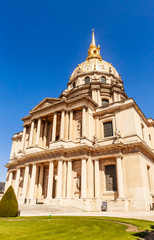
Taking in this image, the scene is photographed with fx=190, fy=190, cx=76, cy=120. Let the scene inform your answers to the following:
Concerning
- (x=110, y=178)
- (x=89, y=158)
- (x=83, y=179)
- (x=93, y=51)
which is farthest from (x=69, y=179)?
(x=93, y=51)

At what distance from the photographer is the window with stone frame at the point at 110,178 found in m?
27.7

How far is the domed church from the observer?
26.1 meters

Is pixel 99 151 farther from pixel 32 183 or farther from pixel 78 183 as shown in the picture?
pixel 32 183

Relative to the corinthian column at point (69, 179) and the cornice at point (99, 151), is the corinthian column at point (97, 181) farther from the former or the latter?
the corinthian column at point (69, 179)

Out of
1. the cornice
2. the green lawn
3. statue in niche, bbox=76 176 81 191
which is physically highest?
the cornice

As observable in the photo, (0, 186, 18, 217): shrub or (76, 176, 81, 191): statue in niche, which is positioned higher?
(76, 176, 81, 191): statue in niche

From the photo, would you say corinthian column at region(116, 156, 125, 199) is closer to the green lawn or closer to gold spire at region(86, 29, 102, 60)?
the green lawn

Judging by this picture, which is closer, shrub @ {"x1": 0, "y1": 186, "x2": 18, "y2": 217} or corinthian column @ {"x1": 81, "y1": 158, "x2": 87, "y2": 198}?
shrub @ {"x1": 0, "y1": 186, "x2": 18, "y2": 217}

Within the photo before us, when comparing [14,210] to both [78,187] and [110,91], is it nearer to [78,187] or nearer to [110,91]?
[78,187]

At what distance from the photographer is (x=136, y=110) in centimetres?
3162

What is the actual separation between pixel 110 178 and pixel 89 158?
13.9 ft

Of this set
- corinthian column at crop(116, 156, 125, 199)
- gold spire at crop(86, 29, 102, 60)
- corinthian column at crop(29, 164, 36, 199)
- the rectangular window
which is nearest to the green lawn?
corinthian column at crop(116, 156, 125, 199)

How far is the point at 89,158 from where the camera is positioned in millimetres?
29078

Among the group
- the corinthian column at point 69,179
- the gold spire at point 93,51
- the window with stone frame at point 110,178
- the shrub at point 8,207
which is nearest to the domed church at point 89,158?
the window with stone frame at point 110,178
